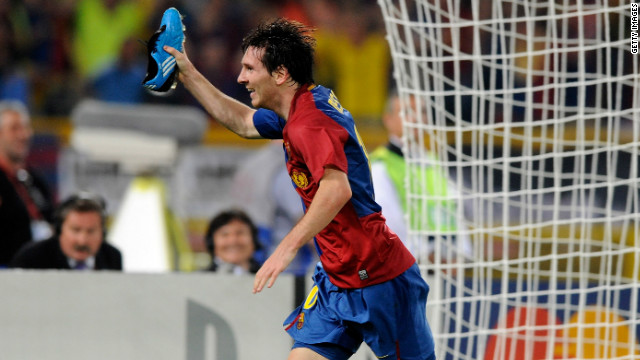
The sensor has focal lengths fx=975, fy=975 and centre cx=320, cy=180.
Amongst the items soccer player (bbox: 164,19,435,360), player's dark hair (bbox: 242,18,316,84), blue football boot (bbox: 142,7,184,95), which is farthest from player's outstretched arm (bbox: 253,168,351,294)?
blue football boot (bbox: 142,7,184,95)

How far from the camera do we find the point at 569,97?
28.7ft

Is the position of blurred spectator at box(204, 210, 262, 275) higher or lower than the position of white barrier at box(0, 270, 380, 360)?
higher

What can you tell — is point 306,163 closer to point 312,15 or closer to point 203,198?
point 203,198

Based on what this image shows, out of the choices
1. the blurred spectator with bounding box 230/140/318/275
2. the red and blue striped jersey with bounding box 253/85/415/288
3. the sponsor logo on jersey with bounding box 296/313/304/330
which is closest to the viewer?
the red and blue striped jersey with bounding box 253/85/415/288

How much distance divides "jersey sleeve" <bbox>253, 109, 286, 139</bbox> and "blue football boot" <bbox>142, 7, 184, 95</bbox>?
1.25 ft

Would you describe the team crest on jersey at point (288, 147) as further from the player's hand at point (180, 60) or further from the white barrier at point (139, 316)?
the white barrier at point (139, 316)

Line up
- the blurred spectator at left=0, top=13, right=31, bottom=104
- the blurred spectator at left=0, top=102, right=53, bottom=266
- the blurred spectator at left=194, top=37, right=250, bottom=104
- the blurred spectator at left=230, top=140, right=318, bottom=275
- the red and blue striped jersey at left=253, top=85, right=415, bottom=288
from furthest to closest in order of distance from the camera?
the blurred spectator at left=194, top=37, right=250, bottom=104, the blurred spectator at left=0, top=13, right=31, bottom=104, the blurred spectator at left=230, top=140, right=318, bottom=275, the blurred spectator at left=0, top=102, right=53, bottom=266, the red and blue striped jersey at left=253, top=85, right=415, bottom=288

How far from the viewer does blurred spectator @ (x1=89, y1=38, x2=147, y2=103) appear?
435 inches

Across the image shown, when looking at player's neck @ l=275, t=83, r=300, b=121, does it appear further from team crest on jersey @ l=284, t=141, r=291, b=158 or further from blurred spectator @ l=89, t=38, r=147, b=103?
blurred spectator @ l=89, t=38, r=147, b=103

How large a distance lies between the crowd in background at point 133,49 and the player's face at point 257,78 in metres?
7.30

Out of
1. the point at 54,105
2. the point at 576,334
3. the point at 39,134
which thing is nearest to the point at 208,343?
the point at 576,334

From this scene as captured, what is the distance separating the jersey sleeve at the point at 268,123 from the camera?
4.10 metres

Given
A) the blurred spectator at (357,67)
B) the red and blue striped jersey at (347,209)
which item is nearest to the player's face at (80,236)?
the red and blue striped jersey at (347,209)

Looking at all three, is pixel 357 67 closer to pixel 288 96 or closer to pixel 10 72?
pixel 10 72
